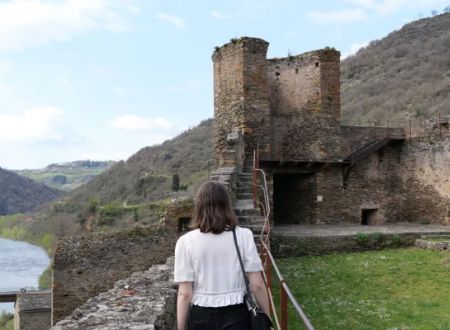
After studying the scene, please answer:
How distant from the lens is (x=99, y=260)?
1343 cm

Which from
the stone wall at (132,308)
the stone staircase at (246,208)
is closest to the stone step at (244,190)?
the stone staircase at (246,208)

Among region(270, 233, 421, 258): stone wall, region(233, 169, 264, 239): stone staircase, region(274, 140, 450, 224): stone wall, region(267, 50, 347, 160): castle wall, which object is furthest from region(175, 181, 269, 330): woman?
region(267, 50, 347, 160): castle wall

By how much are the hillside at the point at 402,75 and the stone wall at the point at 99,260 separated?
30924 millimetres

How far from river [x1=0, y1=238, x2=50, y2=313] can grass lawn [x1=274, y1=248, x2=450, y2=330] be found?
49541 millimetres

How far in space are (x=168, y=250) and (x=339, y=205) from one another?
9.91 metres

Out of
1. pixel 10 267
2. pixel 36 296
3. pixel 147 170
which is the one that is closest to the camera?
pixel 36 296

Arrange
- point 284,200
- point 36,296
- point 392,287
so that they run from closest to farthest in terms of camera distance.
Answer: point 392,287 → point 284,200 → point 36,296

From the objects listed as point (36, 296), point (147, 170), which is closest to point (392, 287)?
point (36, 296)

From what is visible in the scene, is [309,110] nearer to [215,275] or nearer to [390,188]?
[390,188]

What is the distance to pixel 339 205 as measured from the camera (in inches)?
847

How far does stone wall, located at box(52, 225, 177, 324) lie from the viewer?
43.6ft

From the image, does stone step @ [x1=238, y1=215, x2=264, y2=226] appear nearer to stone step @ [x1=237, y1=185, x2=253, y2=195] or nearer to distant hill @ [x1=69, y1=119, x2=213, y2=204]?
stone step @ [x1=237, y1=185, x2=253, y2=195]

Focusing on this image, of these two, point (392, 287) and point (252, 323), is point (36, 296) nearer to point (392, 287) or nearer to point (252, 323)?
point (392, 287)

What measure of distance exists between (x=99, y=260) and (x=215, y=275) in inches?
390
